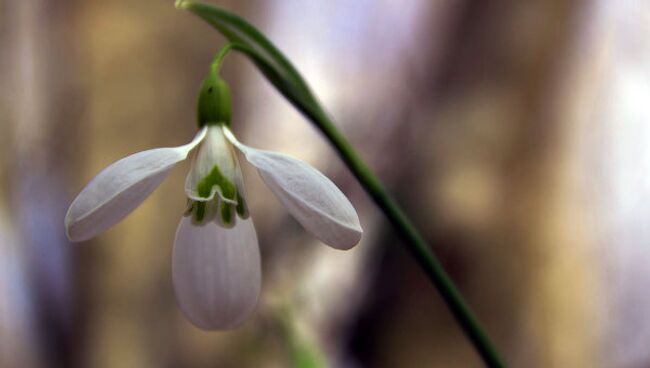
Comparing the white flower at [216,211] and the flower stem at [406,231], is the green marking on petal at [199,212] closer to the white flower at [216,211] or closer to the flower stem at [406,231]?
the white flower at [216,211]

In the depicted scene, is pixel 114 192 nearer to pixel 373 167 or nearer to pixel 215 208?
pixel 215 208

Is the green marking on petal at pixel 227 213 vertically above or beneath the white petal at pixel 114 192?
beneath

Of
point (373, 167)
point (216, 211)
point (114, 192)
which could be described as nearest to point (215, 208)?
point (216, 211)

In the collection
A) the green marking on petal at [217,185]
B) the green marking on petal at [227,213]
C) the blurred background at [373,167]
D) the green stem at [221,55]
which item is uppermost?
the green stem at [221,55]

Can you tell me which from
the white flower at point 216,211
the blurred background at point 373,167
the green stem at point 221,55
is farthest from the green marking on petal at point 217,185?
the blurred background at point 373,167

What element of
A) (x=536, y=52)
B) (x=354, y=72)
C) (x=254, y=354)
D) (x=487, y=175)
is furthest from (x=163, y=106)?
(x=536, y=52)

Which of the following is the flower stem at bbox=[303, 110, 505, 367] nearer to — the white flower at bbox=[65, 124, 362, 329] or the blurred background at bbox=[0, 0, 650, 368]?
the white flower at bbox=[65, 124, 362, 329]

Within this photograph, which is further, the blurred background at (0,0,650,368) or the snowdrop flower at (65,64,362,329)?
the blurred background at (0,0,650,368)

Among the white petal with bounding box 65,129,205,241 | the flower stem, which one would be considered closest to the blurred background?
the flower stem
